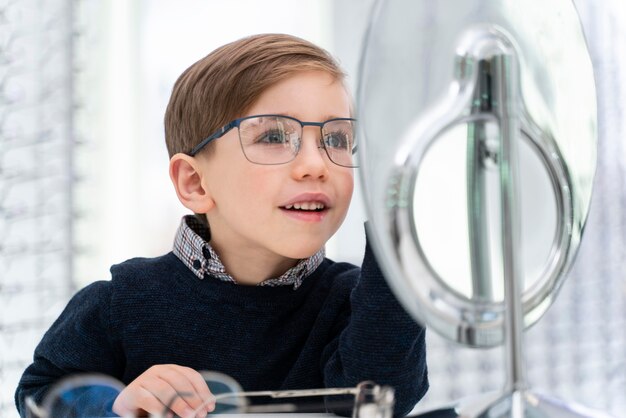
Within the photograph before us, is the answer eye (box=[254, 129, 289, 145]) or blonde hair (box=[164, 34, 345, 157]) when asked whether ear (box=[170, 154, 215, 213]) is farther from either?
eye (box=[254, 129, 289, 145])

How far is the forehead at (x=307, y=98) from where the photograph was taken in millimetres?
634

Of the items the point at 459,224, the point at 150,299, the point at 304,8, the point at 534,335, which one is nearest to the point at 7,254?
the point at 150,299

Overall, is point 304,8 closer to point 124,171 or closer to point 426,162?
point 124,171

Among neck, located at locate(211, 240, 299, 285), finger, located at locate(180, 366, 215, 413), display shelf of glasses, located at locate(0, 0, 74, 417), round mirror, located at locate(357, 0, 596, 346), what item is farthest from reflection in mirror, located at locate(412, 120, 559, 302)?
display shelf of glasses, located at locate(0, 0, 74, 417)

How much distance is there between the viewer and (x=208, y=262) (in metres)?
0.74

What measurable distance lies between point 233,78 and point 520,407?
1.58 feet

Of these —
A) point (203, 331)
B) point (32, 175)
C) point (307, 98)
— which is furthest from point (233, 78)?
point (32, 175)

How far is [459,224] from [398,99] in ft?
0.20

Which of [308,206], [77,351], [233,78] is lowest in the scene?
[77,351]

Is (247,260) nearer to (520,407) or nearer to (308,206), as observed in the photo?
(308,206)

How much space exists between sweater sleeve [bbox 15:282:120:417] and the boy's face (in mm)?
168

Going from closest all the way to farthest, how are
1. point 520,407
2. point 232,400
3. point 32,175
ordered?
point 520,407
point 232,400
point 32,175

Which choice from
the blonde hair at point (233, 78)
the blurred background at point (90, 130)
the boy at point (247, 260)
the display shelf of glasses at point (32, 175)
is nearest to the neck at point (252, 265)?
the boy at point (247, 260)

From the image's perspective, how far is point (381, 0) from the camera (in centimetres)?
31
